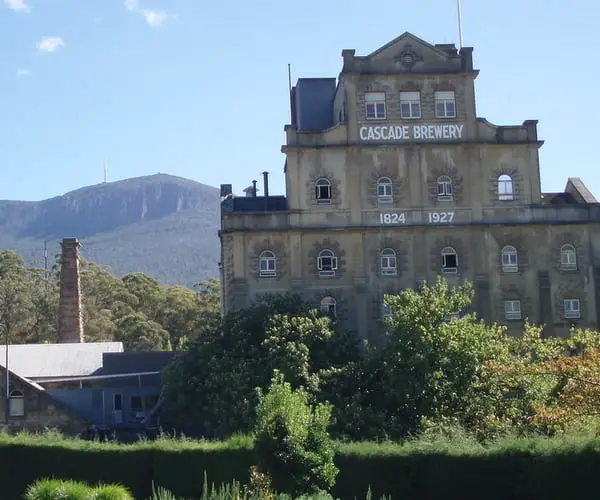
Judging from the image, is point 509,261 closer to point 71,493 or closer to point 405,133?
point 405,133

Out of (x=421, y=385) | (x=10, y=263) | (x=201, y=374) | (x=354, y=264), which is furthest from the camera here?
(x=10, y=263)

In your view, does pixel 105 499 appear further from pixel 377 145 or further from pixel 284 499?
pixel 377 145

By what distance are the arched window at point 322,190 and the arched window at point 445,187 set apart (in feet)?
18.3

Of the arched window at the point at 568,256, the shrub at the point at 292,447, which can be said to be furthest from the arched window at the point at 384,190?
the shrub at the point at 292,447

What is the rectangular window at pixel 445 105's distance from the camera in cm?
4756

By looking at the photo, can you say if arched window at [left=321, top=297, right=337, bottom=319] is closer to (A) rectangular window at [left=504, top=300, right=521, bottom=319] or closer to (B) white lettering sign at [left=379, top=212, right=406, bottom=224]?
(B) white lettering sign at [left=379, top=212, right=406, bottom=224]

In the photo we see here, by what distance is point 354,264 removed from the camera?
46.7 m

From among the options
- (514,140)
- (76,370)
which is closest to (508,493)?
(514,140)

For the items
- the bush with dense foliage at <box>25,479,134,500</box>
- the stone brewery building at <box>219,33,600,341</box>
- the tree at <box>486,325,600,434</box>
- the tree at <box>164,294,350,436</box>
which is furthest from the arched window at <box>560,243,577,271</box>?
the bush with dense foliage at <box>25,479,134,500</box>

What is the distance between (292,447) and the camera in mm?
23219

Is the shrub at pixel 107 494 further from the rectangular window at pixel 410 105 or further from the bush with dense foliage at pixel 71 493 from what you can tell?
the rectangular window at pixel 410 105

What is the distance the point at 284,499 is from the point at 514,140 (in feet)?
104

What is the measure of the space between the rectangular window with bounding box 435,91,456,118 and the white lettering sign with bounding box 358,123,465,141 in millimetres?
683

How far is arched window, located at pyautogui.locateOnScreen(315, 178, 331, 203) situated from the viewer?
1849 inches
